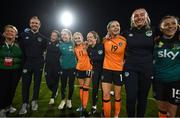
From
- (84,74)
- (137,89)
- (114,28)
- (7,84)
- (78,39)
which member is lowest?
(7,84)

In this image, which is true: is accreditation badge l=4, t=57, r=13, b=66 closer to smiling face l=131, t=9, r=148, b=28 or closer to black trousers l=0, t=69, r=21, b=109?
black trousers l=0, t=69, r=21, b=109

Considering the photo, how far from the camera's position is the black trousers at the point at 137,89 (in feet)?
15.2

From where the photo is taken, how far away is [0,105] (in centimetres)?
604

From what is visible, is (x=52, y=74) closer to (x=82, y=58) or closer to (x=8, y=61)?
(x=82, y=58)

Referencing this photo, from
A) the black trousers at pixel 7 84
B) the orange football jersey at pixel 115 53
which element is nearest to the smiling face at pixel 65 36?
the black trousers at pixel 7 84

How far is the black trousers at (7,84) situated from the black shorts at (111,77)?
200 centimetres

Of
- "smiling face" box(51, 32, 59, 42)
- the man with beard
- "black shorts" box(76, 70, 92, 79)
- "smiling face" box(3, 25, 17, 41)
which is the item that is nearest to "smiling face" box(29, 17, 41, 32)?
the man with beard

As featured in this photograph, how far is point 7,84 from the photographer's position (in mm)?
6062

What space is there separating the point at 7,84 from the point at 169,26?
3.57 m

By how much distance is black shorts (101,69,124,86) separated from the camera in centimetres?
543

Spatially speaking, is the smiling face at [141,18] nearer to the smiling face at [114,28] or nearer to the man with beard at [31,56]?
the smiling face at [114,28]

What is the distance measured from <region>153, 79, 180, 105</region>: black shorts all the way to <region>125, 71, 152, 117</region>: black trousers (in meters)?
0.20

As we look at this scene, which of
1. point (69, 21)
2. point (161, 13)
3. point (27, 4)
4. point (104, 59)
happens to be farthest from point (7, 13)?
point (104, 59)

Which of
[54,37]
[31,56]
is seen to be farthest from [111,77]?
→ [54,37]
